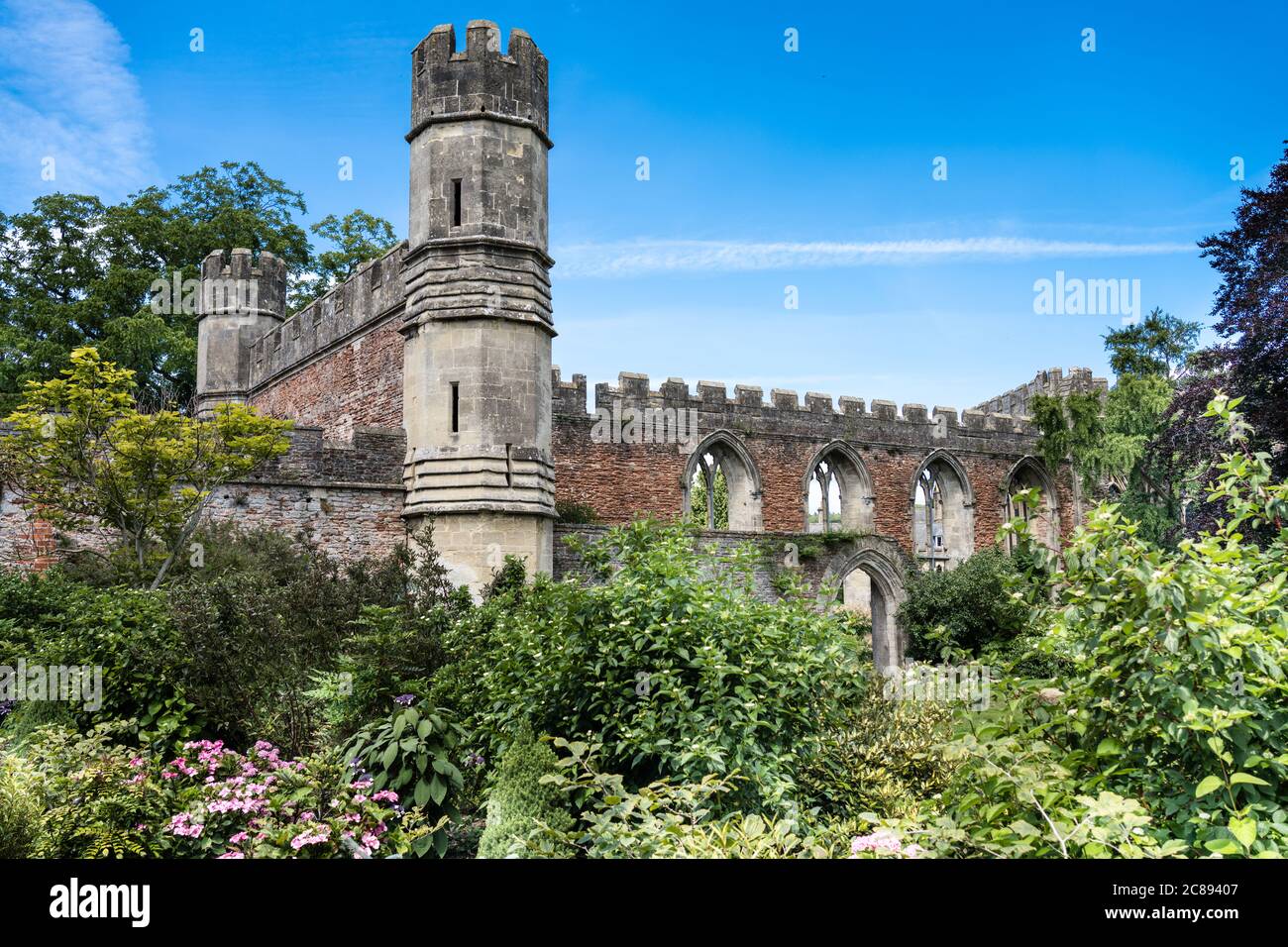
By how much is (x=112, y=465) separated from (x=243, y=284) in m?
11.5

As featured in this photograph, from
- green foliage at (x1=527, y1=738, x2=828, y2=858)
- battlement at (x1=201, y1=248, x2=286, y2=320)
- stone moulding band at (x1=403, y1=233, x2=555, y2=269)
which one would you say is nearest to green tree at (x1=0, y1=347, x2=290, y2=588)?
stone moulding band at (x1=403, y1=233, x2=555, y2=269)

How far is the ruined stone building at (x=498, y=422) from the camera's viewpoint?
13992mm

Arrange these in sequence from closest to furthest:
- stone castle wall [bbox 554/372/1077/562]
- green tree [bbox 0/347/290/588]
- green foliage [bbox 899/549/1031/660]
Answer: green tree [bbox 0/347/290/588] → green foliage [bbox 899/549/1031/660] → stone castle wall [bbox 554/372/1077/562]

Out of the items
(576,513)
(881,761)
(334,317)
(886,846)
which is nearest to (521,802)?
(886,846)

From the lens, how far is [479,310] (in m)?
14.0

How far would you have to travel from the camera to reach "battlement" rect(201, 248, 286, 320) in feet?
76.7

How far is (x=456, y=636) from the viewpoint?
973 centimetres

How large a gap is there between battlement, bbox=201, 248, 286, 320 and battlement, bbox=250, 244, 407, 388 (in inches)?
36.1

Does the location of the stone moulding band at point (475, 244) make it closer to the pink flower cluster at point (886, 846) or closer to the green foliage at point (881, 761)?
the green foliage at point (881, 761)

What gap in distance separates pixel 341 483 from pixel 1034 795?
11615 millimetres

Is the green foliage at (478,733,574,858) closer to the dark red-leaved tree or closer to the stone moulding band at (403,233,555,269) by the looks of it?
the stone moulding band at (403,233,555,269)
